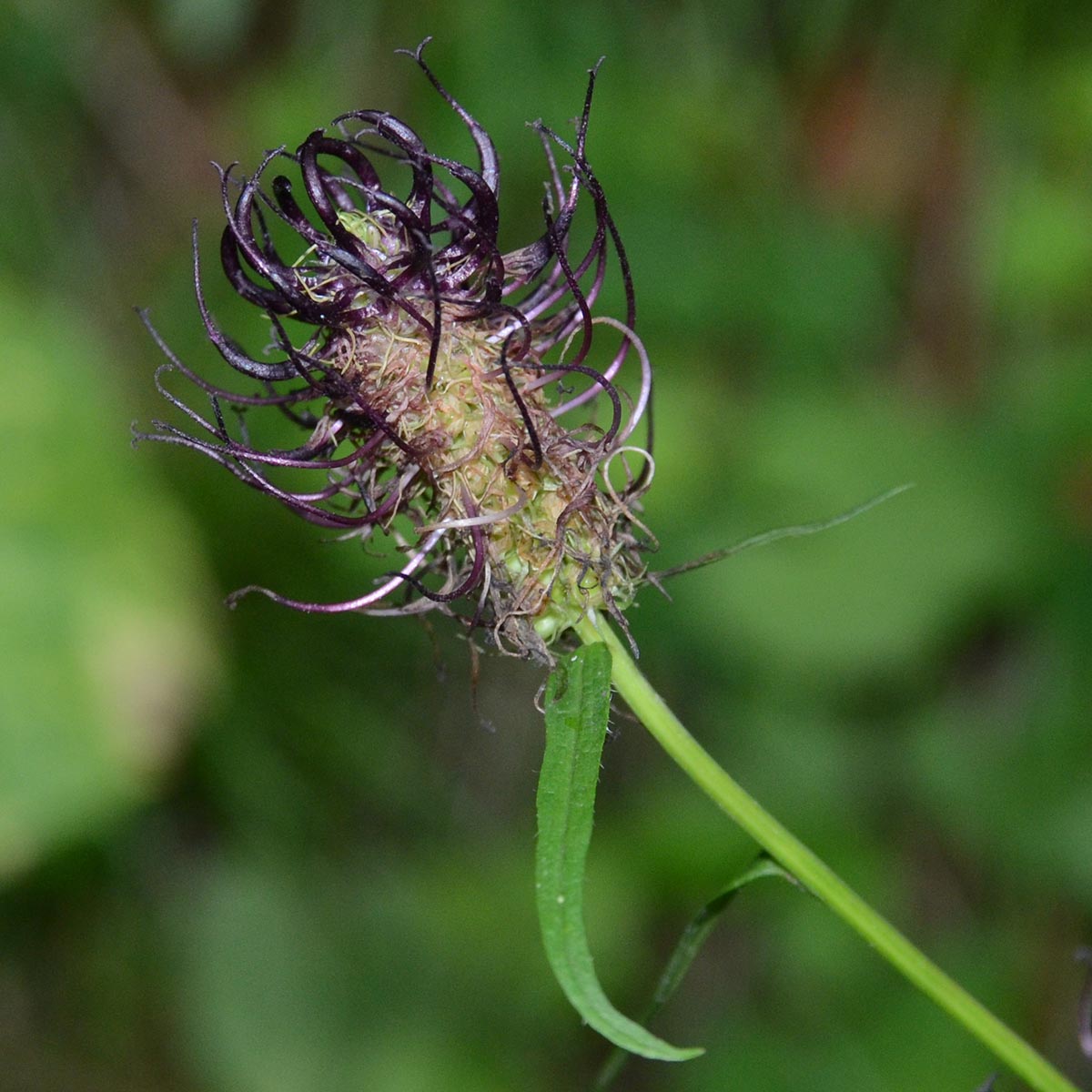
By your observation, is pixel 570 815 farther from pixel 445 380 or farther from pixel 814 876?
pixel 445 380

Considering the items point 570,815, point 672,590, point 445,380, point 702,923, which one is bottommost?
point 672,590

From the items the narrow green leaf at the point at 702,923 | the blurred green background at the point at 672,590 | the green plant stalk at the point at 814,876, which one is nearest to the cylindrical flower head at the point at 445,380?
the green plant stalk at the point at 814,876

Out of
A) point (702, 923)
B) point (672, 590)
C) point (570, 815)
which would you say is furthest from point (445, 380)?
point (672, 590)

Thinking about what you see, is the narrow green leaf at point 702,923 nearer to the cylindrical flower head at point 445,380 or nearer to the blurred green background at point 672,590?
the cylindrical flower head at point 445,380

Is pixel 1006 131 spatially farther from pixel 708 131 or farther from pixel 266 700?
pixel 266 700

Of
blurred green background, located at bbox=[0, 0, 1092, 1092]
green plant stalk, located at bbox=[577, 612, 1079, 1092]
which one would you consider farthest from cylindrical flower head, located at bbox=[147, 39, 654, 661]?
blurred green background, located at bbox=[0, 0, 1092, 1092]

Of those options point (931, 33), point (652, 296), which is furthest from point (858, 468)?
point (931, 33)
